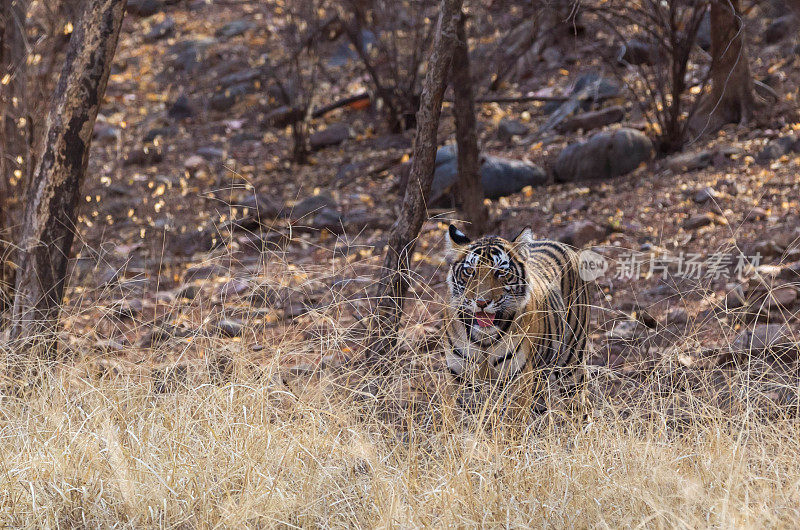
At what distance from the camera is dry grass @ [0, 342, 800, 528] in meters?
2.68

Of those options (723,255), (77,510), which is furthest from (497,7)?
(77,510)

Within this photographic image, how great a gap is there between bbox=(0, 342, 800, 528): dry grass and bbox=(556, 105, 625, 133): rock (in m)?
5.95

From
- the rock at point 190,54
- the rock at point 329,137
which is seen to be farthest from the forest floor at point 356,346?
the rock at point 190,54

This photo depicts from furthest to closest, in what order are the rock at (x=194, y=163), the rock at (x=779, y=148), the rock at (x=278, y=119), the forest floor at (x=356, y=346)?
the rock at (x=278, y=119) < the rock at (x=194, y=163) < the rock at (x=779, y=148) < the forest floor at (x=356, y=346)

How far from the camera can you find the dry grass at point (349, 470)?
105 inches

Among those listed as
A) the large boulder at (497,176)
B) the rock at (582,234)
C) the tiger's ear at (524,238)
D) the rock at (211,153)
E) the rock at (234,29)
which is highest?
the rock at (234,29)

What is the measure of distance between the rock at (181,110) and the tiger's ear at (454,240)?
834cm

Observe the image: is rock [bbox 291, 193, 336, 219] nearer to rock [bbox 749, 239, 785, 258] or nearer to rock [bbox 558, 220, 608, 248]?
rock [bbox 558, 220, 608, 248]

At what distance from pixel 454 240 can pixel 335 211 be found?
174 inches

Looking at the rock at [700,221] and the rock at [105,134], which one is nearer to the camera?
the rock at [700,221]

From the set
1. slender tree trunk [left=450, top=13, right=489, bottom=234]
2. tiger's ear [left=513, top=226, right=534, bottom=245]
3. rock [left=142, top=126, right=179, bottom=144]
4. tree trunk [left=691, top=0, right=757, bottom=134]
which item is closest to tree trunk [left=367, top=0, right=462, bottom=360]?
tiger's ear [left=513, top=226, right=534, bottom=245]

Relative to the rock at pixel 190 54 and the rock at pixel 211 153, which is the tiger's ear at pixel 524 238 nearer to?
the rock at pixel 211 153

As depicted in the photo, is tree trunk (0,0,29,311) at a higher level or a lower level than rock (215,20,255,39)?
lower

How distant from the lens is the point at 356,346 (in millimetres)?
4828
